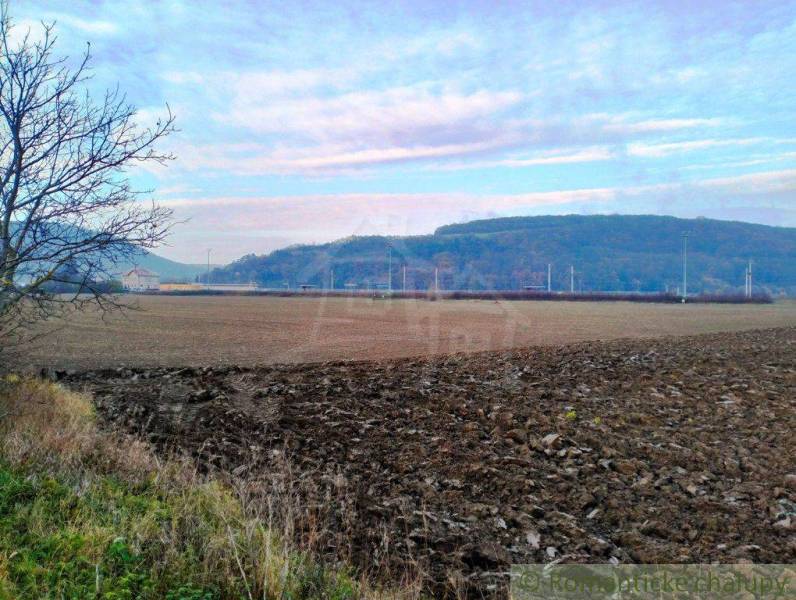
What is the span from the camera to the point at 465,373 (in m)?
15.4

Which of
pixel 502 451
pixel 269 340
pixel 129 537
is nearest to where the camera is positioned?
pixel 129 537

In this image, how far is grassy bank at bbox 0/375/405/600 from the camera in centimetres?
479

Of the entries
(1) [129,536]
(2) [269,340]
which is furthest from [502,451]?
(2) [269,340]

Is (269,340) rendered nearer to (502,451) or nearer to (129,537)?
(502,451)

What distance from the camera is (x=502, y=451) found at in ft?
31.1

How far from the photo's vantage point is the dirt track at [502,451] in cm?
679

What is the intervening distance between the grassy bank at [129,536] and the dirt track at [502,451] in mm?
1020

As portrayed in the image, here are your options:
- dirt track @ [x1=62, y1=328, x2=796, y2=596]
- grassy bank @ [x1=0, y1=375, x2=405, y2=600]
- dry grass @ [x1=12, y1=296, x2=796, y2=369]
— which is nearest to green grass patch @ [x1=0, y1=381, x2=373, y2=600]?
grassy bank @ [x1=0, y1=375, x2=405, y2=600]

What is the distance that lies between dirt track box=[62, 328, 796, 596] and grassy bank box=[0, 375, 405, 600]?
1020mm

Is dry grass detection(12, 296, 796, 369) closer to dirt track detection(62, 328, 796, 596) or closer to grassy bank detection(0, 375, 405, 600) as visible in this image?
dirt track detection(62, 328, 796, 596)

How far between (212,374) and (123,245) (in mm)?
4615

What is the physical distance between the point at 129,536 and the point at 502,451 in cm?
537

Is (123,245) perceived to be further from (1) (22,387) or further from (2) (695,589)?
(2) (695,589)

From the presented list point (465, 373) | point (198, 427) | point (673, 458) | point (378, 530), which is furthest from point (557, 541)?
point (465, 373)
